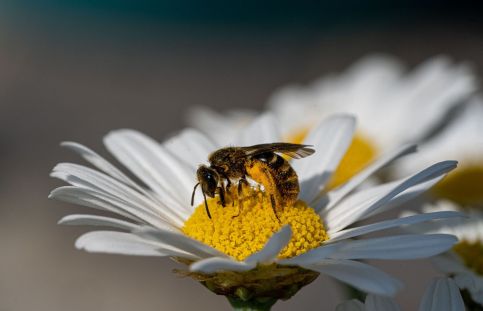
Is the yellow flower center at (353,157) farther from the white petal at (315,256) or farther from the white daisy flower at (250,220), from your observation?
the white petal at (315,256)

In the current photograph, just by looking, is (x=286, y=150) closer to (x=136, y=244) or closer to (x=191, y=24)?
(x=136, y=244)

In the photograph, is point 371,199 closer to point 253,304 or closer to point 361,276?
point 253,304

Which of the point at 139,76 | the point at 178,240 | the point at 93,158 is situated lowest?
the point at 178,240

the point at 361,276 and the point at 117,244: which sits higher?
the point at 117,244

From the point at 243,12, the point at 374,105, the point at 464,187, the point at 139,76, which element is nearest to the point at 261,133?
the point at 464,187

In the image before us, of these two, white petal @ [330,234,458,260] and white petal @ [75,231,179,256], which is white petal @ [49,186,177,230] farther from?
white petal @ [330,234,458,260]

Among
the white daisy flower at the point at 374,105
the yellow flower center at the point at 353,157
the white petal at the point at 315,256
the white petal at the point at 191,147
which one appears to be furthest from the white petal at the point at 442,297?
the white daisy flower at the point at 374,105
